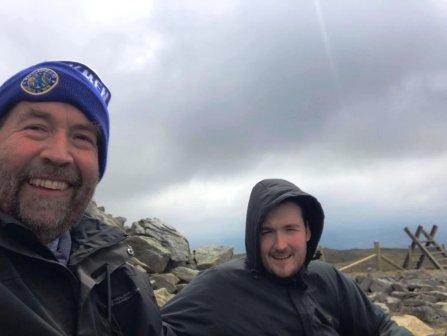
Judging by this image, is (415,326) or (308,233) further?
(415,326)

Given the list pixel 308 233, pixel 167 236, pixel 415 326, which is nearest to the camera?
pixel 308 233

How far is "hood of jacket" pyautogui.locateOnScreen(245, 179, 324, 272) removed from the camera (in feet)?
16.0

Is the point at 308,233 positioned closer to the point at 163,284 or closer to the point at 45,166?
the point at 45,166

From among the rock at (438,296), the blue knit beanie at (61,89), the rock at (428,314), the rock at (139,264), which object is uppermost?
the blue knit beanie at (61,89)

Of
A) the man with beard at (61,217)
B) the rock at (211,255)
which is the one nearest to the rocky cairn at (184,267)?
the rock at (211,255)

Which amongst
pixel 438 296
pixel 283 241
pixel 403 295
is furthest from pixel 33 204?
pixel 438 296

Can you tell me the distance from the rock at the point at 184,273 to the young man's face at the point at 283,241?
9129 millimetres

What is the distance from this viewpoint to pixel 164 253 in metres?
14.3

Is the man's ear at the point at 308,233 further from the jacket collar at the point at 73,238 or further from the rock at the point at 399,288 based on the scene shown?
the rock at the point at 399,288

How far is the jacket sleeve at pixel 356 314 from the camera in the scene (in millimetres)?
5129

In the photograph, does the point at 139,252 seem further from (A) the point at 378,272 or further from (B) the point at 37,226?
(A) the point at 378,272

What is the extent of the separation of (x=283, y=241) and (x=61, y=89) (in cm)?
286

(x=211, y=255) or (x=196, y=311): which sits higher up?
(x=196, y=311)

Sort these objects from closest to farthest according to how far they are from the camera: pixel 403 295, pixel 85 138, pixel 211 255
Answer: pixel 85 138 < pixel 403 295 < pixel 211 255
